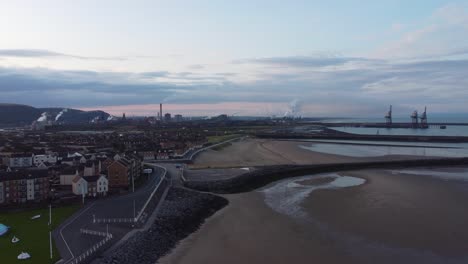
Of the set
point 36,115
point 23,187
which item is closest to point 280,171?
point 23,187

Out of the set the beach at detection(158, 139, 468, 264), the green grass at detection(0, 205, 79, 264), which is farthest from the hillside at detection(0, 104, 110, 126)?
the green grass at detection(0, 205, 79, 264)

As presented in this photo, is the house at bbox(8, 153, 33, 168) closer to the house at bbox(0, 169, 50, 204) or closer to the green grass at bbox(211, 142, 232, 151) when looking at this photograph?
the house at bbox(0, 169, 50, 204)

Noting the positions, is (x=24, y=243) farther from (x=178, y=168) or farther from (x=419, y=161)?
(x=419, y=161)

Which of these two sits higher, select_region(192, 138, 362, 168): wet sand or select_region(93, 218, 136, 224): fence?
select_region(93, 218, 136, 224): fence

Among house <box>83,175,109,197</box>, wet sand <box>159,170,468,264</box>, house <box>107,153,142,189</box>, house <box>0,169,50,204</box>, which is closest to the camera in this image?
wet sand <box>159,170,468,264</box>

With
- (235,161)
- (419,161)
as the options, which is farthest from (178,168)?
(419,161)

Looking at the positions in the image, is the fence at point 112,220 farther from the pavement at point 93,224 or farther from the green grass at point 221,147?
the green grass at point 221,147

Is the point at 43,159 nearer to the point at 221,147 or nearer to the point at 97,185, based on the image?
the point at 97,185
